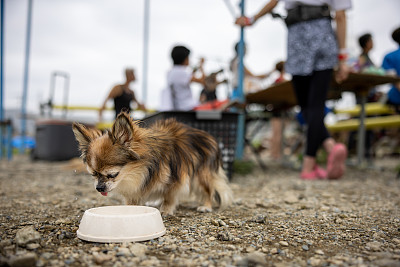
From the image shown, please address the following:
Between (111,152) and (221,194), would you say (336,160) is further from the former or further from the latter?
(111,152)

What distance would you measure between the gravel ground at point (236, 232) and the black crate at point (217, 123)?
60cm

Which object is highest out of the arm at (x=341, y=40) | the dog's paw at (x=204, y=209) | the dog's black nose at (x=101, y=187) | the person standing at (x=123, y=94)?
the arm at (x=341, y=40)

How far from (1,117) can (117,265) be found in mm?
7787

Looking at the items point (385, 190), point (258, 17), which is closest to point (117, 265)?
point (385, 190)

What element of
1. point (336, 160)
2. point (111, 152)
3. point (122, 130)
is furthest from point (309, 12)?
point (111, 152)

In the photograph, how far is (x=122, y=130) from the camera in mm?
2072

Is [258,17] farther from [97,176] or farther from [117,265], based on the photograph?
[117,265]

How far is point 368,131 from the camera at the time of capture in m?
6.96

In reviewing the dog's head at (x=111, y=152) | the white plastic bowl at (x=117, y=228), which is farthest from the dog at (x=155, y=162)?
the white plastic bowl at (x=117, y=228)

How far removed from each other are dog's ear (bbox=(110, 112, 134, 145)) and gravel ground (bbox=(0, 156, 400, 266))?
597 millimetres

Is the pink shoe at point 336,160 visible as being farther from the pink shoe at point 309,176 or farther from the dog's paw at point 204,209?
the dog's paw at point 204,209

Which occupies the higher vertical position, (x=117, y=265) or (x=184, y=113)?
(x=184, y=113)

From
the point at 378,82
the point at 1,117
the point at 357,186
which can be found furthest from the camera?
the point at 1,117

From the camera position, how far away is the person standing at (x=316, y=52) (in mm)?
3857
